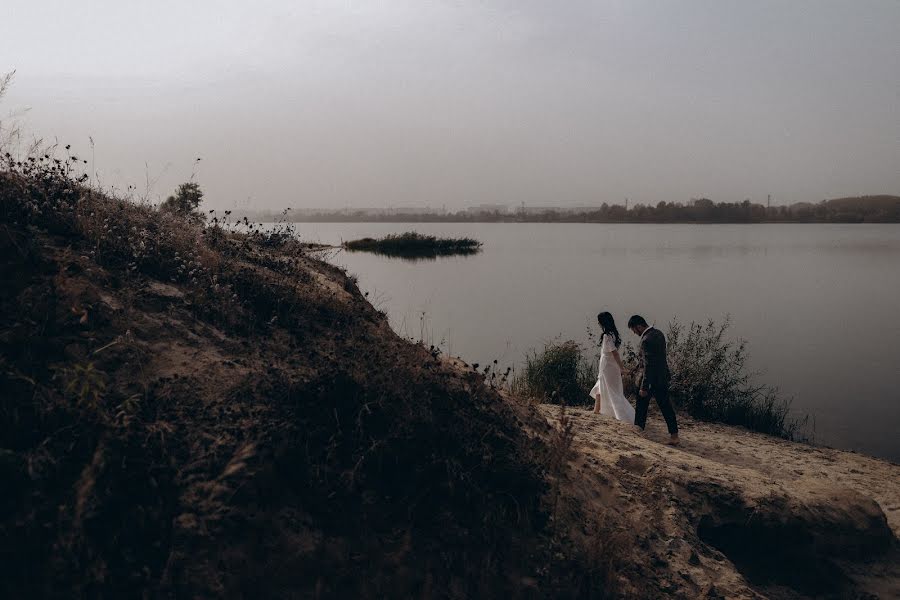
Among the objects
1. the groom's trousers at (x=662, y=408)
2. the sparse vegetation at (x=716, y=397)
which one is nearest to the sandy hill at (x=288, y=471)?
the groom's trousers at (x=662, y=408)

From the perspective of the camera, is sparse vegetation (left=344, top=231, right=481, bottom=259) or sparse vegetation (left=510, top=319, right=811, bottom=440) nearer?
sparse vegetation (left=510, top=319, right=811, bottom=440)

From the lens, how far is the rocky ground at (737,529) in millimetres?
5566

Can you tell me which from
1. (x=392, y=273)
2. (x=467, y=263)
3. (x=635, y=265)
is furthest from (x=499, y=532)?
(x=635, y=265)

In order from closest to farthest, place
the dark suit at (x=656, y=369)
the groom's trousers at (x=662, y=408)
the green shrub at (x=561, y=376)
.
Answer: the dark suit at (x=656, y=369), the groom's trousers at (x=662, y=408), the green shrub at (x=561, y=376)

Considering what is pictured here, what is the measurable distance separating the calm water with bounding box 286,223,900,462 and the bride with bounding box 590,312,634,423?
391 cm

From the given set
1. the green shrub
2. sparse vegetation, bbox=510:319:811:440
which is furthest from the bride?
the green shrub

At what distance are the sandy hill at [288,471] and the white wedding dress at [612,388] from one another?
3.62m

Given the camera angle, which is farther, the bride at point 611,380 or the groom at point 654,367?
the bride at point 611,380

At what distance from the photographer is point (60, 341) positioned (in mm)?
4746

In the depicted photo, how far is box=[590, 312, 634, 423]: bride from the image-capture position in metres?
10.9

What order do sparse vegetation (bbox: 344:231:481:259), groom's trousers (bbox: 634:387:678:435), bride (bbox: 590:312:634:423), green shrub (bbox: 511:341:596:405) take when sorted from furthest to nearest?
sparse vegetation (bbox: 344:231:481:259) < green shrub (bbox: 511:341:596:405) < bride (bbox: 590:312:634:423) < groom's trousers (bbox: 634:387:678:435)

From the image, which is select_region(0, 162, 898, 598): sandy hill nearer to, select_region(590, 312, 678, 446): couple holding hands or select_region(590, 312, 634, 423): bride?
select_region(590, 312, 678, 446): couple holding hands

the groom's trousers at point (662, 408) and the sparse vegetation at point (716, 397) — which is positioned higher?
the groom's trousers at point (662, 408)

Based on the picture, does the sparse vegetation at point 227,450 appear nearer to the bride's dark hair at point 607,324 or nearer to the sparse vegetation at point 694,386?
the bride's dark hair at point 607,324
